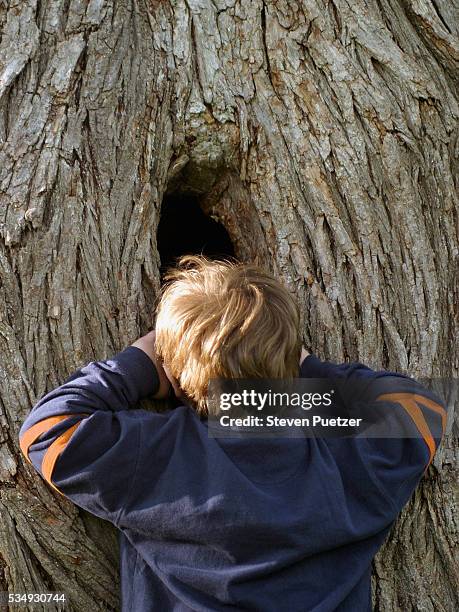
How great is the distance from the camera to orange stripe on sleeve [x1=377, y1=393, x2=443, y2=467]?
86.1 inches

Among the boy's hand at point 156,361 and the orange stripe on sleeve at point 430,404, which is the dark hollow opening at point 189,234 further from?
the orange stripe on sleeve at point 430,404

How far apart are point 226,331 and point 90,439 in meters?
0.48

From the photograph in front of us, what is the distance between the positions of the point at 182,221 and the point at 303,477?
85.7 inches

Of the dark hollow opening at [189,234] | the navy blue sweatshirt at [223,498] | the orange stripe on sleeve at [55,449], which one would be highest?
the dark hollow opening at [189,234]

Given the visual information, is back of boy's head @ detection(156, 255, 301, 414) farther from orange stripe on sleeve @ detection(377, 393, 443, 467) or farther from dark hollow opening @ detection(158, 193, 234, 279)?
dark hollow opening @ detection(158, 193, 234, 279)

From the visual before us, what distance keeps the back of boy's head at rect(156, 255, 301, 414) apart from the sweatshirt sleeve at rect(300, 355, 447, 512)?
0.29 metres

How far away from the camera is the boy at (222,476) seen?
191cm

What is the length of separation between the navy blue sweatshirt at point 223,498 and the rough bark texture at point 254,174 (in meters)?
0.46

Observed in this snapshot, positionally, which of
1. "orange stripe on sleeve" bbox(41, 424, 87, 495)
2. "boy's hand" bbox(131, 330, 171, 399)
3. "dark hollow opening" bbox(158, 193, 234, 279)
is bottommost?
"orange stripe on sleeve" bbox(41, 424, 87, 495)

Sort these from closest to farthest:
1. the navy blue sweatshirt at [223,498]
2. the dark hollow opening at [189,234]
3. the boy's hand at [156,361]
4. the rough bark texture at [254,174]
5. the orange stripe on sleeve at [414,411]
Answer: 1. the navy blue sweatshirt at [223,498]
2. the orange stripe on sleeve at [414,411]
3. the boy's hand at [156,361]
4. the rough bark texture at [254,174]
5. the dark hollow opening at [189,234]

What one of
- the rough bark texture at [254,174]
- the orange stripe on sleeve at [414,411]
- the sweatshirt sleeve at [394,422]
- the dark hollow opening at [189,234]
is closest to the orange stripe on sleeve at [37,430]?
the rough bark texture at [254,174]

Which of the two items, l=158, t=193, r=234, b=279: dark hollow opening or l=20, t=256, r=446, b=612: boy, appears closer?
l=20, t=256, r=446, b=612: boy

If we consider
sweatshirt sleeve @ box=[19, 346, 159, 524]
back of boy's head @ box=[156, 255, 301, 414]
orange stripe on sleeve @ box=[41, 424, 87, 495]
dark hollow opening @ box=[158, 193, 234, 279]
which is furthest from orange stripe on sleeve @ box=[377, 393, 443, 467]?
dark hollow opening @ box=[158, 193, 234, 279]

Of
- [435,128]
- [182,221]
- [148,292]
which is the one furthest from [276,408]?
[182,221]
